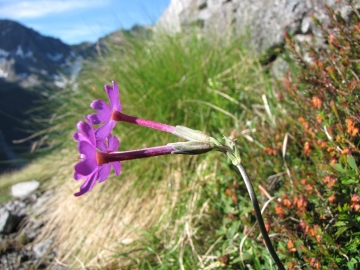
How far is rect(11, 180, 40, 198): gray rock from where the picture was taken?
3.95 meters

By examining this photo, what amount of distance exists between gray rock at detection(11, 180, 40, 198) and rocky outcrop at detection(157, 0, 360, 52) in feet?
7.61

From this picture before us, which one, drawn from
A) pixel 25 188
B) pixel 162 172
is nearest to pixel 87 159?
pixel 162 172

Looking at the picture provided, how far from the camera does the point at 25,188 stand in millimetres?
4027

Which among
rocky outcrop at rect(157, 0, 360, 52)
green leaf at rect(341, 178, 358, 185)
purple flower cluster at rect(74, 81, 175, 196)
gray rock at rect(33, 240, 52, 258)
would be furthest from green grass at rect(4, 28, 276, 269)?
purple flower cluster at rect(74, 81, 175, 196)

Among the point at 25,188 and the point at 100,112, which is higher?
the point at 100,112

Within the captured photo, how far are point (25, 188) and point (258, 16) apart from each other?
3070 millimetres

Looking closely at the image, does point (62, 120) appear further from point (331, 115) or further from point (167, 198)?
point (331, 115)

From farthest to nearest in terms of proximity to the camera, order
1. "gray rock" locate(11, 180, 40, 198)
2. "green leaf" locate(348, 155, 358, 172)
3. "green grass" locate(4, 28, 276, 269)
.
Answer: "gray rock" locate(11, 180, 40, 198), "green grass" locate(4, 28, 276, 269), "green leaf" locate(348, 155, 358, 172)

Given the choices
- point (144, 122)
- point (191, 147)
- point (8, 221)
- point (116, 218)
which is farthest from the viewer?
point (8, 221)

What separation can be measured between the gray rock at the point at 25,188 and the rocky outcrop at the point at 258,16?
91.4 inches

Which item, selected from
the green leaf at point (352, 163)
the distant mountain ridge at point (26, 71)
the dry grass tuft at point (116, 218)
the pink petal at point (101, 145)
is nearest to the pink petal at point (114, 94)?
the pink petal at point (101, 145)

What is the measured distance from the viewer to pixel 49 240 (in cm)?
294

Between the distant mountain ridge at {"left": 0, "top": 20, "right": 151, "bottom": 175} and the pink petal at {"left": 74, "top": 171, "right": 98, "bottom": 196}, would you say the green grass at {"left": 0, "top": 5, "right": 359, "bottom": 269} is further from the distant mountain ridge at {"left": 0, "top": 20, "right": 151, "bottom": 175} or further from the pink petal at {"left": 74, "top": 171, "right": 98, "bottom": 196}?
the pink petal at {"left": 74, "top": 171, "right": 98, "bottom": 196}

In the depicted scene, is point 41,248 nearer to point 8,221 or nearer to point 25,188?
point 8,221
